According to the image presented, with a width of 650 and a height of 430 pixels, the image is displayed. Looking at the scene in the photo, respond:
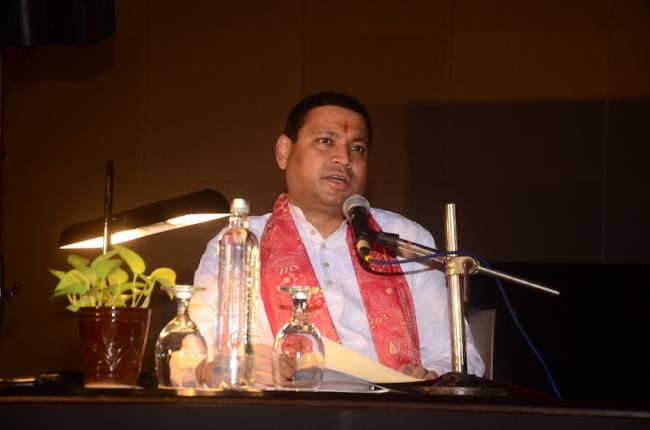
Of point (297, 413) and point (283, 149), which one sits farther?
point (283, 149)

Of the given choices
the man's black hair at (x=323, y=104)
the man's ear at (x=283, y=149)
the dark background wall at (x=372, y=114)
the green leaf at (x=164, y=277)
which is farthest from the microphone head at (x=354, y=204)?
the dark background wall at (x=372, y=114)

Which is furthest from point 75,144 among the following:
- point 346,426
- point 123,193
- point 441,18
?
point 346,426

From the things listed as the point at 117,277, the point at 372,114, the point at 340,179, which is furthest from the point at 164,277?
the point at 372,114

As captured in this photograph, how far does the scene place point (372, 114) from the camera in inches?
170

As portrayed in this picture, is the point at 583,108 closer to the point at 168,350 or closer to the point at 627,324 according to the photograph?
the point at 627,324

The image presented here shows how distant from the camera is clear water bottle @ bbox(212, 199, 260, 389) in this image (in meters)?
1.45

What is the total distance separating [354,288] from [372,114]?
174 centimetres

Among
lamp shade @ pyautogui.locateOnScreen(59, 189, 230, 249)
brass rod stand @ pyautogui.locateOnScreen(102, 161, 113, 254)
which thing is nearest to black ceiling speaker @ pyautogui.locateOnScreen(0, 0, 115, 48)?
lamp shade @ pyautogui.locateOnScreen(59, 189, 230, 249)

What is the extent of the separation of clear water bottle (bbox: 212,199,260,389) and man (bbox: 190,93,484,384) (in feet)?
3.19

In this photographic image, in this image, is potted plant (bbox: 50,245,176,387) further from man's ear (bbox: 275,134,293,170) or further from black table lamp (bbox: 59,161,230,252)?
man's ear (bbox: 275,134,293,170)

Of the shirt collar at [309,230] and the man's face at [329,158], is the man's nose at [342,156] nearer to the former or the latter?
the man's face at [329,158]

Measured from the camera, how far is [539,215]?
427 cm

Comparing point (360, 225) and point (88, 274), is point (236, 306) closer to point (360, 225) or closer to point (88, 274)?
point (88, 274)

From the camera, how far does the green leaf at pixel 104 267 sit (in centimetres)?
147
